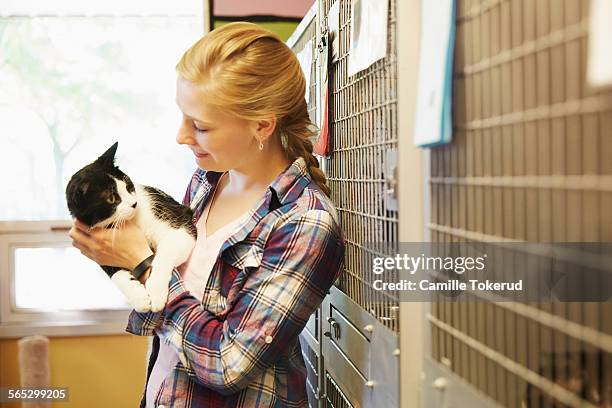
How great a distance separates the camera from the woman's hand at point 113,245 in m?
1.41

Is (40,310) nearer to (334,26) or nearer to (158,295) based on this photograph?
(158,295)

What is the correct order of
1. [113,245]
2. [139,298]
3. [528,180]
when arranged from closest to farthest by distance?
[528,180] < [139,298] < [113,245]

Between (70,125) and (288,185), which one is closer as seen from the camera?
(288,185)

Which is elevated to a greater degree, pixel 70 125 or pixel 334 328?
pixel 70 125

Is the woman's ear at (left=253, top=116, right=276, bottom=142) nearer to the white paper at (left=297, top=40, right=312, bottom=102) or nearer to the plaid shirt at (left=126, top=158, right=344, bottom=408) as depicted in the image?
the plaid shirt at (left=126, top=158, right=344, bottom=408)

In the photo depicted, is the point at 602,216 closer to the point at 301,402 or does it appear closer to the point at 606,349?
the point at 606,349

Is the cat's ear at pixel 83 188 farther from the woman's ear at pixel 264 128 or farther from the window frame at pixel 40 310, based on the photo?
the window frame at pixel 40 310

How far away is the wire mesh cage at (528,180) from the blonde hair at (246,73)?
529mm

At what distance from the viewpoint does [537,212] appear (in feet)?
1.94

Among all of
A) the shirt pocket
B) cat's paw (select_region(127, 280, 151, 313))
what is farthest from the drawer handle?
cat's paw (select_region(127, 280, 151, 313))

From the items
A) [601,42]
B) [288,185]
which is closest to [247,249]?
[288,185]

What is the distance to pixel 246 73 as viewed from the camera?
125 centimetres

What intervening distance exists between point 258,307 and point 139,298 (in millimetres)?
269

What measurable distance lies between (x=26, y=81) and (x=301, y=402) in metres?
2.32
